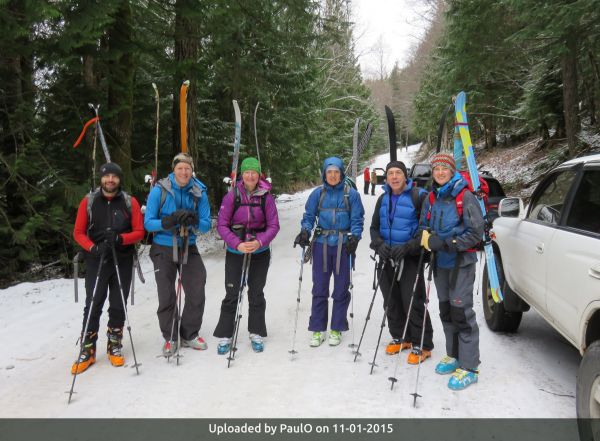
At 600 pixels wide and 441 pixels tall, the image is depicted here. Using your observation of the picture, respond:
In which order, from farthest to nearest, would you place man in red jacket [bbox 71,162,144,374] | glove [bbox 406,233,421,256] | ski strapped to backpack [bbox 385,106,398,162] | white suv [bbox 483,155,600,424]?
ski strapped to backpack [bbox 385,106,398,162], man in red jacket [bbox 71,162,144,374], glove [bbox 406,233,421,256], white suv [bbox 483,155,600,424]

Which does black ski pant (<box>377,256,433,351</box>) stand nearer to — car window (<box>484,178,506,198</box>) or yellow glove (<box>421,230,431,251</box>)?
yellow glove (<box>421,230,431,251</box>)

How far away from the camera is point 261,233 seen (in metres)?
4.96

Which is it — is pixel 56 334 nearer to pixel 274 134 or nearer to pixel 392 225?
pixel 392 225

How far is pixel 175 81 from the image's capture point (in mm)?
9562

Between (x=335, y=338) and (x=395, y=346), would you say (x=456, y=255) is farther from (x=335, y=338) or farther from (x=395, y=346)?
(x=335, y=338)

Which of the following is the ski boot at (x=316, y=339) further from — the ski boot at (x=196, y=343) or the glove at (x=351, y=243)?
the ski boot at (x=196, y=343)

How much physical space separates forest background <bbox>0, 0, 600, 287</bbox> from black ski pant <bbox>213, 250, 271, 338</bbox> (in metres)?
3.66

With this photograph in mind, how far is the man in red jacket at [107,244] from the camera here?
14.8 ft

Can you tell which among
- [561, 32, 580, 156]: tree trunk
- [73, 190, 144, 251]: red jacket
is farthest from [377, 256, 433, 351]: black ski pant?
[561, 32, 580, 156]: tree trunk

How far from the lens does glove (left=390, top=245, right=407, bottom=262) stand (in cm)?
→ 441

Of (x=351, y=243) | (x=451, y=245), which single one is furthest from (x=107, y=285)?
(x=451, y=245)

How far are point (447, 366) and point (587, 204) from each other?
2024mm

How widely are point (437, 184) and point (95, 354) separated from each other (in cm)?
419
